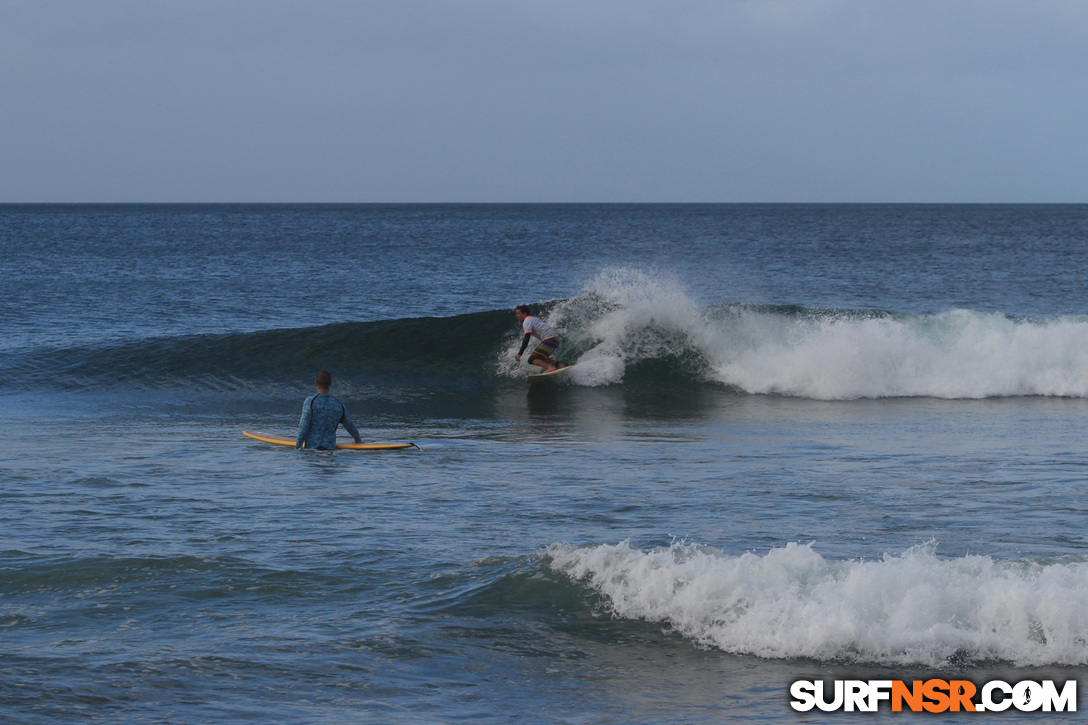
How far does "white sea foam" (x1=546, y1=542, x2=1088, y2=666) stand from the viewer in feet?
19.7

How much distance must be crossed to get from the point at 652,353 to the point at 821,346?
3033 millimetres

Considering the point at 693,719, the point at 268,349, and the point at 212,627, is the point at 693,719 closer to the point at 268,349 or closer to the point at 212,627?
the point at 212,627

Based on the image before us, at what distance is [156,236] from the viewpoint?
78.6 meters

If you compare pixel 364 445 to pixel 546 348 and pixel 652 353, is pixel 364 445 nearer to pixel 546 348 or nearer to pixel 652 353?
pixel 546 348

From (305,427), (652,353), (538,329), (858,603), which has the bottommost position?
(858,603)

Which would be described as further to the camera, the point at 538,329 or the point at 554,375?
the point at 554,375

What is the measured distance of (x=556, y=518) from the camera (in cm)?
870

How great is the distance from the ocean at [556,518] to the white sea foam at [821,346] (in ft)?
0.19

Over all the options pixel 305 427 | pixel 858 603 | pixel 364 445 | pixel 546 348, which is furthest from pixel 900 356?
pixel 858 603

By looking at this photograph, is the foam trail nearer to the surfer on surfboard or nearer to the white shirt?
the surfer on surfboard

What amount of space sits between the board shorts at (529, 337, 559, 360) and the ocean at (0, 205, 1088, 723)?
684mm

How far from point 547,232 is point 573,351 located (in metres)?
72.9

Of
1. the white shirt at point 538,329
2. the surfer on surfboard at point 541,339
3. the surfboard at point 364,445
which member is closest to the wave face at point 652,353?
the surfer on surfboard at point 541,339

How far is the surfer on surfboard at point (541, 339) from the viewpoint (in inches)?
698
